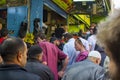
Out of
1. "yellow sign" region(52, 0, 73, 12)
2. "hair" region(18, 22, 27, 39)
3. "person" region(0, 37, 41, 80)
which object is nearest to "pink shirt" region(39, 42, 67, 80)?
"hair" region(18, 22, 27, 39)

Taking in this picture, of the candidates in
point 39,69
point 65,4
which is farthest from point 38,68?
point 65,4

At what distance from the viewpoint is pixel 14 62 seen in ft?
11.9

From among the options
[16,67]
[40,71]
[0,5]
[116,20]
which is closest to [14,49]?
[16,67]

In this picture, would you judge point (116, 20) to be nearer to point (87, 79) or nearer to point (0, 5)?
point (87, 79)

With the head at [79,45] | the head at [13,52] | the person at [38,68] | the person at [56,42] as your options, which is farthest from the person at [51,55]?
the head at [13,52]

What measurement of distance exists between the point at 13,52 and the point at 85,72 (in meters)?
1.49

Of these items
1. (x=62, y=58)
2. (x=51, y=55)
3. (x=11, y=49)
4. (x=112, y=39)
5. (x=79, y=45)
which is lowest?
(x=62, y=58)

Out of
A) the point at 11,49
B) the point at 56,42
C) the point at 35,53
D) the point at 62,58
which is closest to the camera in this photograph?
the point at 11,49

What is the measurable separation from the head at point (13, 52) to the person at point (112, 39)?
8.37ft

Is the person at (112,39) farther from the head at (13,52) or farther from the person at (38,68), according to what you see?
the person at (38,68)

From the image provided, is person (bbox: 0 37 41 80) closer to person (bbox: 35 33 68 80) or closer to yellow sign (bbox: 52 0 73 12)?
person (bbox: 35 33 68 80)

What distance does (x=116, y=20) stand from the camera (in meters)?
1.12

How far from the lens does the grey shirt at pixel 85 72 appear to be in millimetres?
4790

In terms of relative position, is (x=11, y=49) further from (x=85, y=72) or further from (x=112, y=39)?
(x=112, y=39)
